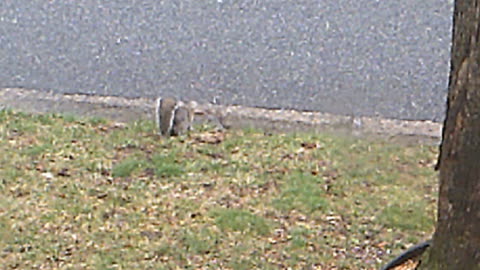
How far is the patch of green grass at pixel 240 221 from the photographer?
3205mm

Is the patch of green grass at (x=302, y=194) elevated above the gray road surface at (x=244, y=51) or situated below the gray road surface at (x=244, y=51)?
below

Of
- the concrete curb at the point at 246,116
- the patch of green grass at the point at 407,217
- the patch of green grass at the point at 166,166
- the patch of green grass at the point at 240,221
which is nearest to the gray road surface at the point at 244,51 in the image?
the concrete curb at the point at 246,116

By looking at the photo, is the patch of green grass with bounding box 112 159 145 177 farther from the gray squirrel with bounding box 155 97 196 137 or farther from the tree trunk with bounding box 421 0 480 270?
the tree trunk with bounding box 421 0 480 270

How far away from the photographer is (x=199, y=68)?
500cm

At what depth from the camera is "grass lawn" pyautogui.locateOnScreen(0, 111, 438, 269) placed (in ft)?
9.98

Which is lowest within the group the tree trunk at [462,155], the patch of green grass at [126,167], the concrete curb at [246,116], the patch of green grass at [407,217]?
the patch of green grass at [407,217]

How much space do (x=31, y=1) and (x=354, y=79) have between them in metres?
2.55

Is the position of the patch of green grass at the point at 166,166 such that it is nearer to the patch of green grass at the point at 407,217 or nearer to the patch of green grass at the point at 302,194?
the patch of green grass at the point at 302,194

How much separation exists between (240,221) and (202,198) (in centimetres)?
27

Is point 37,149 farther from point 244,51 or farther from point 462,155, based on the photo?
point 462,155

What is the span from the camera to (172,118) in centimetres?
400

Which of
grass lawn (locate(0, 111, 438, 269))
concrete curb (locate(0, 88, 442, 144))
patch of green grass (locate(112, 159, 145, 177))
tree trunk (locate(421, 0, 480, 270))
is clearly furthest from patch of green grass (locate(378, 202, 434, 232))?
tree trunk (locate(421, 0, 480, 270))

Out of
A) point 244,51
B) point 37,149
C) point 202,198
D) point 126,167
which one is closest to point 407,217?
point 202,198

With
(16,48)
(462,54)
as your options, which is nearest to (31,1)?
(16,48)
